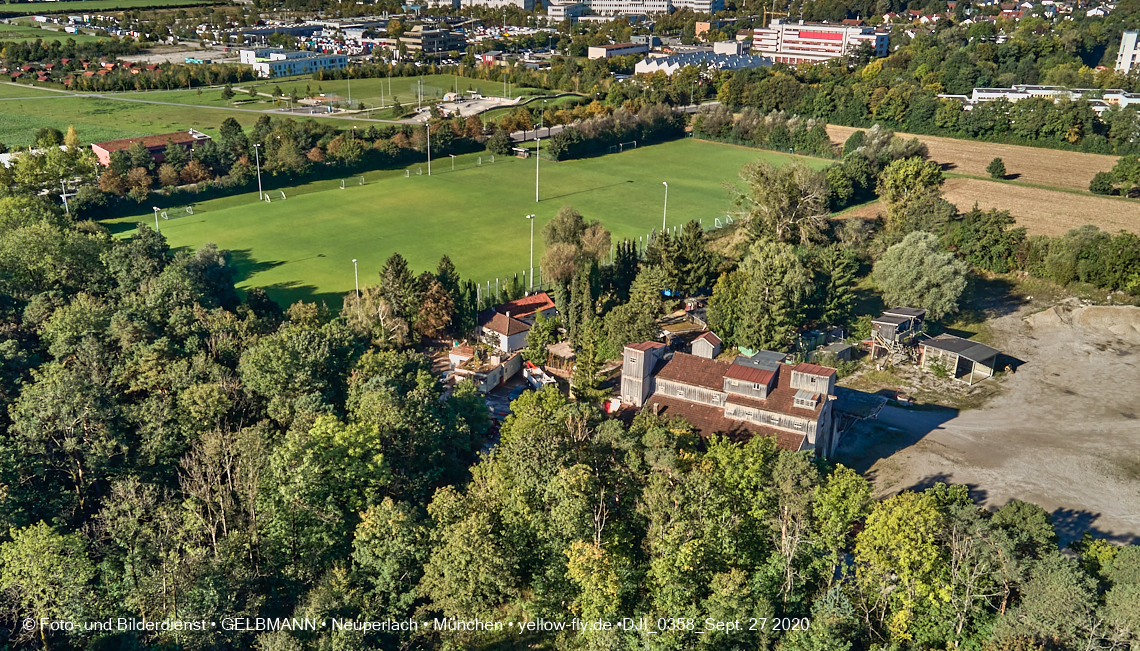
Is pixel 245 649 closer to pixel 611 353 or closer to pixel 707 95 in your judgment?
pixel 611 353

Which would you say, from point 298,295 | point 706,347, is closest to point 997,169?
point 706,347

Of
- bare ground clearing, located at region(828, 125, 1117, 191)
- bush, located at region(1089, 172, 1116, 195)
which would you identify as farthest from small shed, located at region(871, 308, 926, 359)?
bare ground clearing, located at region(828, 125, 1117, 191)

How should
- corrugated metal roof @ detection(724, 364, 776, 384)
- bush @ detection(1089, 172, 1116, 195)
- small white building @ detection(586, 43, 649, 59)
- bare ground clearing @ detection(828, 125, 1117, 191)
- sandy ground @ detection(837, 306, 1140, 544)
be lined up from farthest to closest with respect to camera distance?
small white building @ detection(586, 43, 649, 59)
bare ground clearing @ detection(828, 125, 1117, 191)
bush @ detection(1089, 172, 1116, 195)
corrugated metal roof @ detection(724, 364, 776, 384)
sandy ground @ detection(837, 306, 1140, 544)

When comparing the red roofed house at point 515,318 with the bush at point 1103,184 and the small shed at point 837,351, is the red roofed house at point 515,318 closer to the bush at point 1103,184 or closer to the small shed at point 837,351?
the small shed at point 837,351

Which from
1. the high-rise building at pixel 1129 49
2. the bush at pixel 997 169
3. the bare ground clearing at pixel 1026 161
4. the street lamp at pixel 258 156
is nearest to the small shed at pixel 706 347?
the street lamp at pixel 258 156

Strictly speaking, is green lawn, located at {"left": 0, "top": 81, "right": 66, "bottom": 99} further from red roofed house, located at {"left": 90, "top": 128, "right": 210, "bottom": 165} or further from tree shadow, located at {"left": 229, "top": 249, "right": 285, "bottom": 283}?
tree shadow, located at {"left": 229, "top": 249, "right": 285, "bottom": 283}

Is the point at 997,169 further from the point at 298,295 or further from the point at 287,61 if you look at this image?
Answer: the point at 287,61

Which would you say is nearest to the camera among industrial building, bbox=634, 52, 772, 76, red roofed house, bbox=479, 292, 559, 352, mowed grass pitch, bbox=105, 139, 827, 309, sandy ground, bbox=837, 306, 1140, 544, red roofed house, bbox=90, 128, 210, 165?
sandy ground, bbox=837, 306, 1140, 544

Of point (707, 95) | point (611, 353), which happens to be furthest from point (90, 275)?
point (707, 95)
